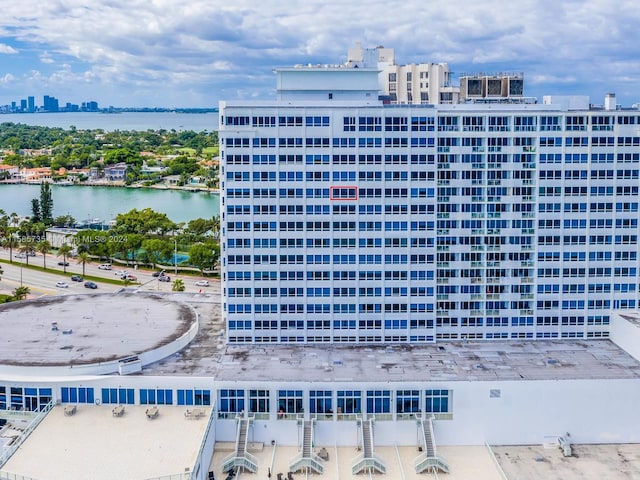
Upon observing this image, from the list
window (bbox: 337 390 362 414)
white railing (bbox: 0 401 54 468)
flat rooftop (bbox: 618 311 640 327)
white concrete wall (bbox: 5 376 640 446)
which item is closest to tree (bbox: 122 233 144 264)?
white concrete wall (bbox: 5 376 640 446)

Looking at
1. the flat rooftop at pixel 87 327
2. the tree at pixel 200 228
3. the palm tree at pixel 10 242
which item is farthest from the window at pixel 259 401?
the tree at pixel 200 228

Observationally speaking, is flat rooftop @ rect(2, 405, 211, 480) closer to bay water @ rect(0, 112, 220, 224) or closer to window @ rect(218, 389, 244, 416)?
window @ rect(218, 389, 244, 416)

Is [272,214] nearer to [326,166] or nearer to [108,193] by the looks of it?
[326,166]

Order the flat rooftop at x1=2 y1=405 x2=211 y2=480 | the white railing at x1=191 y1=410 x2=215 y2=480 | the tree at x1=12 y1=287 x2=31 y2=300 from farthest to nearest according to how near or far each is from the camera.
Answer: the tree at x1=12 y1=287 x2=31 y2=300 < the white railing at x1=191 y1=410 x2=215 y2=480 < the flat rooftop at x1=2 y1=405 x2=211 y2=480

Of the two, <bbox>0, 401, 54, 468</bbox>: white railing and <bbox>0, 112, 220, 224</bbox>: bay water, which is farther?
<bbox>0, 112, 220, 224</bbox>: bay water

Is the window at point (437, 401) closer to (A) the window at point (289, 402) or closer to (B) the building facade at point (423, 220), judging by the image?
(B) the building facade at point (423, 220)

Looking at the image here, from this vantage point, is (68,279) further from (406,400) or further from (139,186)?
(139,186)

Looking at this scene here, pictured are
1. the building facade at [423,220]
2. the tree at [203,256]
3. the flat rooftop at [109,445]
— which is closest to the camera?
the flat rooftop at [109,445]

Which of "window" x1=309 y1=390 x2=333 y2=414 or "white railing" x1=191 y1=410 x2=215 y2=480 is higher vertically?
"window" x1=309 y1=390 x2=333 y2=414
